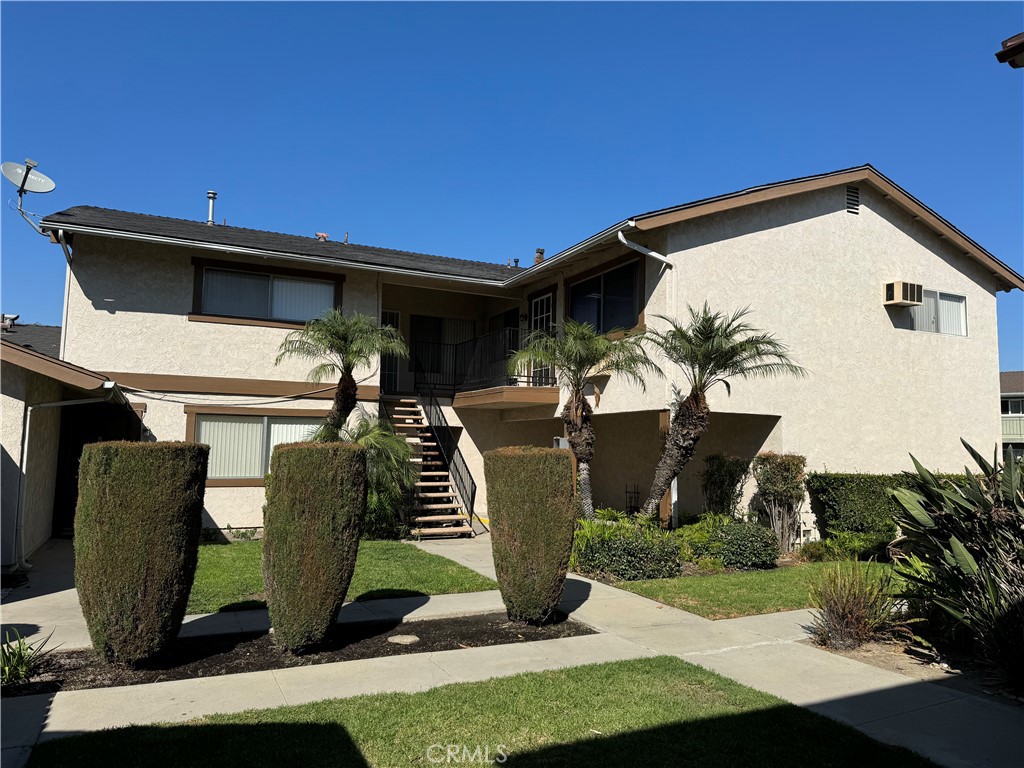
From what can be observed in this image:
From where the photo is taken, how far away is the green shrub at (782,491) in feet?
42.0

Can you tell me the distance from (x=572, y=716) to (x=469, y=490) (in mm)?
11437

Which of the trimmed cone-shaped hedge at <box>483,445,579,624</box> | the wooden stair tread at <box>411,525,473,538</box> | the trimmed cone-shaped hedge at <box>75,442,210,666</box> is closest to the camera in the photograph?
the trimmed cone-shaped hedge at <box>75,442,210,666</box>

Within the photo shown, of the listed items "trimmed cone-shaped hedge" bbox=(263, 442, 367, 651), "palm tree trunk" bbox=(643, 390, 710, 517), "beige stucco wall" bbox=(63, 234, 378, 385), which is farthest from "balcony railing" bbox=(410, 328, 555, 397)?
"trimmed cone-shaped hedge" bbox=(263, 442, 367, 651)

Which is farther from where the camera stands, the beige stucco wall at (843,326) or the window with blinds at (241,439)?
the window with blinds at (241,439)

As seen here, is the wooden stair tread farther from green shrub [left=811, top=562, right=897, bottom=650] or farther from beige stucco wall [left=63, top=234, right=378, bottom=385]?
green shrub [left=811, top=562, right=897, bottom=650]

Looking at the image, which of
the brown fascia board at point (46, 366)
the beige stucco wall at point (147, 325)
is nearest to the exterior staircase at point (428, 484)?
the beige stucco wall at point (147, 325)

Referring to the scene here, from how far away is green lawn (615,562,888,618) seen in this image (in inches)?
347

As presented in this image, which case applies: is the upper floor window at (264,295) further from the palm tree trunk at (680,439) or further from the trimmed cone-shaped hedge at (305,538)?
the trimmed cone-shaped hedge at (305,538)

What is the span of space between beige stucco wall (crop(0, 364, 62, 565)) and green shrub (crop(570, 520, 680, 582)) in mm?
8119

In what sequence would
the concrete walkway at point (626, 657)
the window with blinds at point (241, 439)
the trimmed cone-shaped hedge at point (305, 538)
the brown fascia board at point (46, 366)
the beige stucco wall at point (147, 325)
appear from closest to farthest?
the concrete walkway at point (626, 657)
the trimmed cone-shaped hedge at point (305, 538)
the brown fascia board at point (46, 366)
the beige stucco wall at point (147, 325)
the window with blinds at point (241, 439)

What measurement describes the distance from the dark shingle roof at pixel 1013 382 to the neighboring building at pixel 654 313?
76.1 ft

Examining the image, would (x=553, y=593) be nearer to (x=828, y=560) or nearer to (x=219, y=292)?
(x=828, y=560)

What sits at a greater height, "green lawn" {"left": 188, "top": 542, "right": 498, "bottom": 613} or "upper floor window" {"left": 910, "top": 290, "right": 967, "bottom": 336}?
"upper floor window" {"left": 910, "top": 290, "right": 967, "bottom": 336}

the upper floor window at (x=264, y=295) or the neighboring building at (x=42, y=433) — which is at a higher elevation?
the upper floor window at (x=264, y=295)
